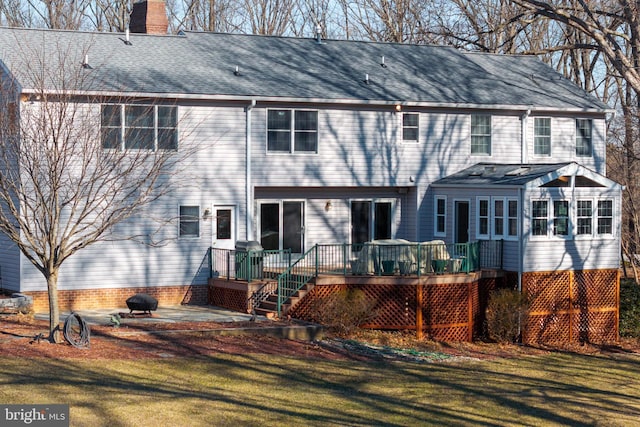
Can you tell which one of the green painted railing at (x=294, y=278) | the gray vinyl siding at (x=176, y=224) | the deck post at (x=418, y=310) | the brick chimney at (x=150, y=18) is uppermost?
the brick chimney at (x=150, y=18)

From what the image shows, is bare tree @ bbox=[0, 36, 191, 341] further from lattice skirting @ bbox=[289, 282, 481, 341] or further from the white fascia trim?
lattice skirting @ bbox=[289, 282, 481, 341]

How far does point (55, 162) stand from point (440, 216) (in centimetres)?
1425

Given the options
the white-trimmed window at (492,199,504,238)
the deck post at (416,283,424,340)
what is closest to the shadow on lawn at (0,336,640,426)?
the deck post at (416,283,424,340)

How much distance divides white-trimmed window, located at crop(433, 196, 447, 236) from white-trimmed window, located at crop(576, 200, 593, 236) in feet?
13.4

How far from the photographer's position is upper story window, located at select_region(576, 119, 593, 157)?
31656 mm

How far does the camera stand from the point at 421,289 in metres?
25.1

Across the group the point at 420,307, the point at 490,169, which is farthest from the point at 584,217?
the point at 420,307

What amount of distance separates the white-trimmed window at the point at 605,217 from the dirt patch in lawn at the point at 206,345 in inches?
217

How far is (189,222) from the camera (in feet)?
86.6

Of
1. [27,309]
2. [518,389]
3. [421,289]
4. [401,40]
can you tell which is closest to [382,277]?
[421,289]

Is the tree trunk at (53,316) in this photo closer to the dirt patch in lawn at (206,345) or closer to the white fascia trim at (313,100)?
the dirt patch in lawn at (206,345)

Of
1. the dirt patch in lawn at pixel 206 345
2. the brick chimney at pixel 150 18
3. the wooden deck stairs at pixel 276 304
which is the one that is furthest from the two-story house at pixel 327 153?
the dirt patch in lawn at pixel 206 345

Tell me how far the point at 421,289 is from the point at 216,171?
6633 mm

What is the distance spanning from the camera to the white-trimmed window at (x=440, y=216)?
29.2 meters
